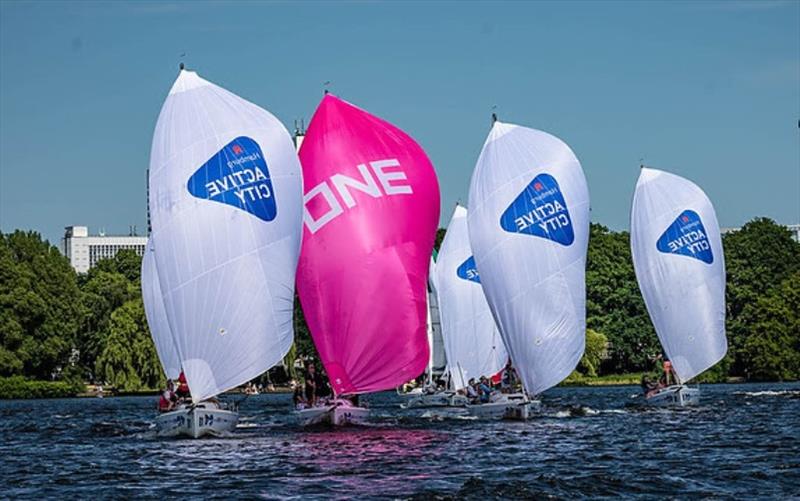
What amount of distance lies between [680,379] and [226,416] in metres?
23.8

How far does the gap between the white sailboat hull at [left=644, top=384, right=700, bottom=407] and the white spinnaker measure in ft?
58.5

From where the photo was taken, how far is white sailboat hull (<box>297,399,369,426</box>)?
4088 centimetres

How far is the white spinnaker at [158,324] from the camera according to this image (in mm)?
55031

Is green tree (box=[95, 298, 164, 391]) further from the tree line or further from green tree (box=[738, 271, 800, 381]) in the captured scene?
green tree (box=[738, 271, 800, 381])

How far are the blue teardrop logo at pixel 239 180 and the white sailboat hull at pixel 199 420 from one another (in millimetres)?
4973

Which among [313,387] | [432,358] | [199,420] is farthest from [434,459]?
[432,358]

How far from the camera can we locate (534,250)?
46469mm

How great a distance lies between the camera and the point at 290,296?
38.2 metres

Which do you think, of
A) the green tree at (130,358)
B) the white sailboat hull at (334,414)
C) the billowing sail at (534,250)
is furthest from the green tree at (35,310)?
the white sailboat hull at (334,414)

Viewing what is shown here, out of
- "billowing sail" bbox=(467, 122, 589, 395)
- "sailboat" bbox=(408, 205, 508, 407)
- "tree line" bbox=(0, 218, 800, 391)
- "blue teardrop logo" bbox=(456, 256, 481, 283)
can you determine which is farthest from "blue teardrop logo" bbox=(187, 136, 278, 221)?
"tree line" bbox=(0, 218, 800, 391)

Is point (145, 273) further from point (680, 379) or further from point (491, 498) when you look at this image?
point (491, 498)

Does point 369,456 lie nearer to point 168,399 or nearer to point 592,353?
point 168,399

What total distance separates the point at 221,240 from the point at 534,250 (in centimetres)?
1280

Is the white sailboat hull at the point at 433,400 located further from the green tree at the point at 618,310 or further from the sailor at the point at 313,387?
the green tree at the point at 618,310
